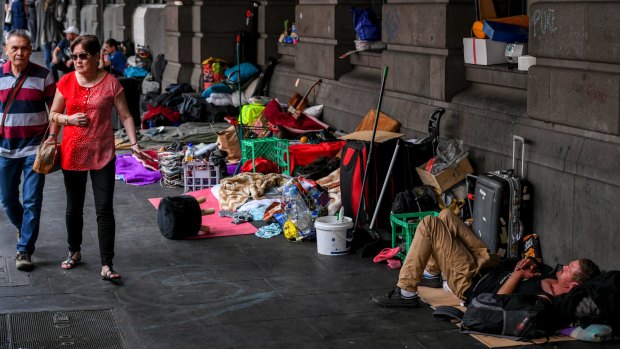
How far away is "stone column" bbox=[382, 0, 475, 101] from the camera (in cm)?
1011

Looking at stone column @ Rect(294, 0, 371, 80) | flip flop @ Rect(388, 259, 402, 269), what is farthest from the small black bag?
stone column @ Rect(294, 0, 371, 80)

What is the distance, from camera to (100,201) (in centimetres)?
793

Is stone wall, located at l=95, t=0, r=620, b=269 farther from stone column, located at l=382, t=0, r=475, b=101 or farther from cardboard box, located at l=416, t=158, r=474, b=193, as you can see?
cardboard box, located at l=416, t=158, r=474, b=193

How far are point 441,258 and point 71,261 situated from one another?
3.04 meters

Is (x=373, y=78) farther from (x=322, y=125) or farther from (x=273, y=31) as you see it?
(x=273, y=31)

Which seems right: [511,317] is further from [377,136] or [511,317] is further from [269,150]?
[269,150]

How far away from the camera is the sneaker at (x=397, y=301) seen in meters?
7.33

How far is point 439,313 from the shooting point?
7.07 m

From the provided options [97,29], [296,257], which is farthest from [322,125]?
[97,29]

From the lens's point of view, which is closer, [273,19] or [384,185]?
[384,185]

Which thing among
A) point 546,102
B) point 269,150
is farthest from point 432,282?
point 269,150

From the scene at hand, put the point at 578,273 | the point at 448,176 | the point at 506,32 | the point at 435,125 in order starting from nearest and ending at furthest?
the point at 578,273 → the point at 448,176 → the point at 506,32 → the point at 435,125

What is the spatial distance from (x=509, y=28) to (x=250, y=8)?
8314mm

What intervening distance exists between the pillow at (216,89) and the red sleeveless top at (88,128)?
856cm
